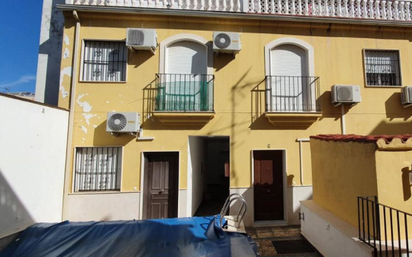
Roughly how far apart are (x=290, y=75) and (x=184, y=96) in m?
3.84

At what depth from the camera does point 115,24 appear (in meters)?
6.58

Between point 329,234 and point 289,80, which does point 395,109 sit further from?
point 329,234

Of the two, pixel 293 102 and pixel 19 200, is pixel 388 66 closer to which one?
pixel 293 102

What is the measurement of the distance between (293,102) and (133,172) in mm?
5910

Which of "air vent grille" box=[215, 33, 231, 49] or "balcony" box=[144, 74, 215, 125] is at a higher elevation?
"air vent grille" box=[215, 33, 231, 49]

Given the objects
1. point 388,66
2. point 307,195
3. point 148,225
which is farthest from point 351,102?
point 148,225

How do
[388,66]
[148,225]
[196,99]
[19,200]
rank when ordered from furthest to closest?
[388,66] < [196,99] < [19,200] < [148,225]

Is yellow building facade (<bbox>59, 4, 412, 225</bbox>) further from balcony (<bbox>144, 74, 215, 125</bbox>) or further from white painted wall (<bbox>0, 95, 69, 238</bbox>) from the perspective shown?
white painted wall (<bbox>0, 95, 69, 238</bbox>)

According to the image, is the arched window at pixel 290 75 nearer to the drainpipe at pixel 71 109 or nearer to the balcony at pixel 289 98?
the balcony at pixel 289 98

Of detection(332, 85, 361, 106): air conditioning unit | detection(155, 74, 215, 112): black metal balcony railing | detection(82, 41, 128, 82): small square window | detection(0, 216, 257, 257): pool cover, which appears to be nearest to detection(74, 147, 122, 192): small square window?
detection(0, 216, 257, 257): pool cover

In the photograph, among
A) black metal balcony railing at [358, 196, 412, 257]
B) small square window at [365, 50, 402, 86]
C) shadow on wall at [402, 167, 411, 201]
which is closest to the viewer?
black metal balcony railing at [358, 196, 412, 257]

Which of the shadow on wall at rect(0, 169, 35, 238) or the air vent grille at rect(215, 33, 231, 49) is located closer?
the shadow on wall at rect(0, 169, 35, 238)

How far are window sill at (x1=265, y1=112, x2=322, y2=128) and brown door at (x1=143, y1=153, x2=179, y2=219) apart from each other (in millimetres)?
3467

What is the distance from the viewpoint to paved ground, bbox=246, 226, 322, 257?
469 centimetres
